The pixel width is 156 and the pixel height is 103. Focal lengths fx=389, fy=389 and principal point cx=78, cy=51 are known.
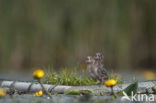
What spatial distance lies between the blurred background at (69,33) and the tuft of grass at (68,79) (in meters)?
3.75

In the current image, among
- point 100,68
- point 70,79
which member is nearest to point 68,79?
point 70,79

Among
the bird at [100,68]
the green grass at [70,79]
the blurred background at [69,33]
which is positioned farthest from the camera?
the blurred background at [69,33]

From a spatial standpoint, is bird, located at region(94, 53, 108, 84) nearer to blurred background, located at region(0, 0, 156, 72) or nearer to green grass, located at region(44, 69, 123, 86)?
green grass, located at region(44, 69, 123, 86)

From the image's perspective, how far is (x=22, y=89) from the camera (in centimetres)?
341

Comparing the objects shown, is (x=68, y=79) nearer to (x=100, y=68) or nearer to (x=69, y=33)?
(x=100, y=68)

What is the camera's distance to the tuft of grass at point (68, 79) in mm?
3498

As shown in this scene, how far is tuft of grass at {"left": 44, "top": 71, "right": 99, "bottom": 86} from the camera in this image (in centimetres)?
350

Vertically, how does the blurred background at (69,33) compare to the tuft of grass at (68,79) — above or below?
above

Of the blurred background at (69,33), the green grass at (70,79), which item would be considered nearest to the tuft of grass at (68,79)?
the green grass at (70,79)

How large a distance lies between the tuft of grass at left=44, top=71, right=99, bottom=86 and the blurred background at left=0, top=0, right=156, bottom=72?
3753 mm

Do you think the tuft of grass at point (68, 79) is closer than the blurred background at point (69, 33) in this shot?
Yes

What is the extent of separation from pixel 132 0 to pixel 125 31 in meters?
0.67

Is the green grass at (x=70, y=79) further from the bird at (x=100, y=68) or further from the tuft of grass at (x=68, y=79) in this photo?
the bird at (x=100, y=68)

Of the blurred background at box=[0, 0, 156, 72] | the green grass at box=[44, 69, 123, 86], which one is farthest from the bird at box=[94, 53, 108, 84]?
the blurred background at box=[0, 0, 156, 72]
